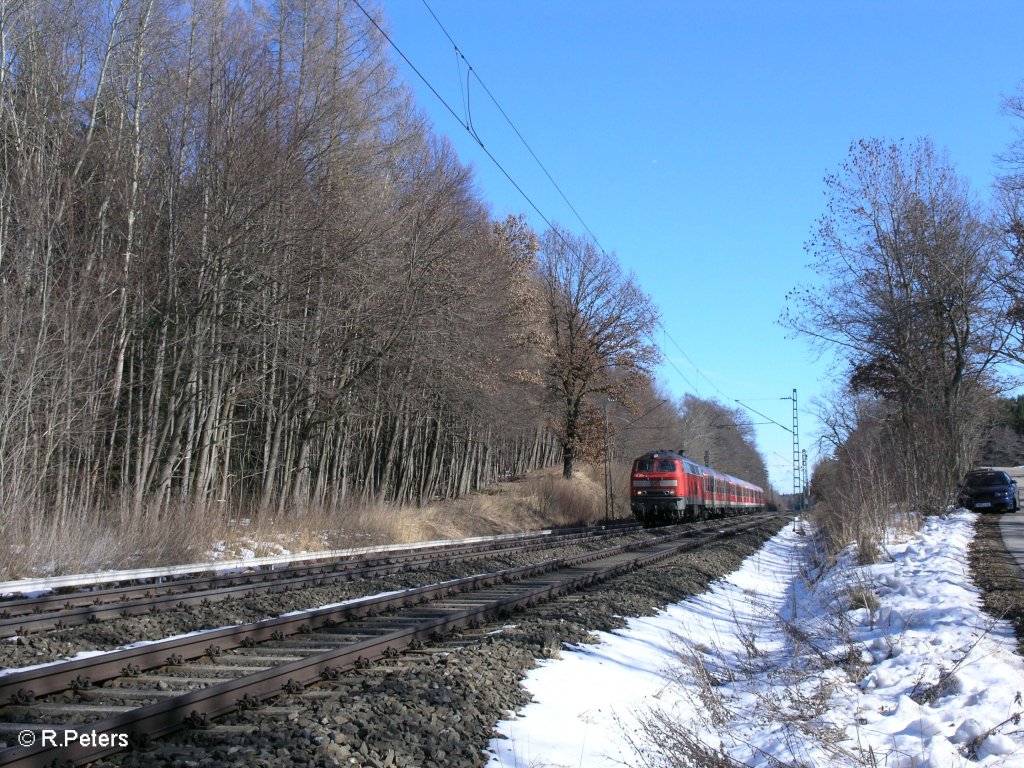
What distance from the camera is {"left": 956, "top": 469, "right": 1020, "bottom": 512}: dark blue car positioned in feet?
95.5

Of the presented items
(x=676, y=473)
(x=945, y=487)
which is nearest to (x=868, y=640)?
(x=945, y=487)

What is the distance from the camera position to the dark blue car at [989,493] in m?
29.1

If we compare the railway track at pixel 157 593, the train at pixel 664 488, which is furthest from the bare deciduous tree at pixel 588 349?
the railway track at pixel 157 593

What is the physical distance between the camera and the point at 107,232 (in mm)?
18344

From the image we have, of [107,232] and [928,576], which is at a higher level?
[107,232]

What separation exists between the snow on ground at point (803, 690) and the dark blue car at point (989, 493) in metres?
20.1

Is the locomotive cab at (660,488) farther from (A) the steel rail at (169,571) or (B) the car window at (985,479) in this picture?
(A) the steel rail at (169,571)

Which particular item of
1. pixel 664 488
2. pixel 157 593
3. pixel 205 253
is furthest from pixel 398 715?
pixel 664 488

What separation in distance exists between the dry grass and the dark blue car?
17002mm

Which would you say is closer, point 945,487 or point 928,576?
point 928,576

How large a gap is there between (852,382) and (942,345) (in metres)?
3.51

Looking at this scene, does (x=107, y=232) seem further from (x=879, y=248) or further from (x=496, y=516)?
(x=879, y=248)

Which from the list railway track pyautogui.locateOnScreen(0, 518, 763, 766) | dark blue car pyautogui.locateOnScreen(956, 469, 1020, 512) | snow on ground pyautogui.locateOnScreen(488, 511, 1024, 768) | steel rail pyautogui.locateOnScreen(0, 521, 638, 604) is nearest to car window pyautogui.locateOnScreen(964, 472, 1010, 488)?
dark blue car pyautogui.locateOnScreen(956, 469, 1020, 512)

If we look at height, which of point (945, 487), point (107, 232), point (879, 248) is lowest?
point (945, 487)
